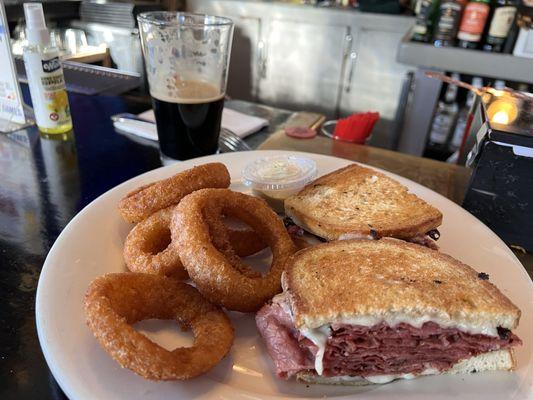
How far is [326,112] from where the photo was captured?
4.75 metres

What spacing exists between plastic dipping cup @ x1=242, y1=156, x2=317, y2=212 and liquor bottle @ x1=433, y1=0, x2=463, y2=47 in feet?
7.01

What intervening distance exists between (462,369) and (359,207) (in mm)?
594

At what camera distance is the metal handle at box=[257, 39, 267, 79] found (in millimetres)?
4750

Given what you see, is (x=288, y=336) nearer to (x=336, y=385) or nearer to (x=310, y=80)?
(x=336, y=385)

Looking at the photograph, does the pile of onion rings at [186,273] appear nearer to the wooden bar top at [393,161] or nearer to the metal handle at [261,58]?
the wooden bar top at [393,161]

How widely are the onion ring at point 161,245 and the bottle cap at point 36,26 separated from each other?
0.97 m

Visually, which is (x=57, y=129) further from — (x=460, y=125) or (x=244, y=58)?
(x=244, y=58)

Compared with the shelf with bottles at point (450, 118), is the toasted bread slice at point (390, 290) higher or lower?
higher

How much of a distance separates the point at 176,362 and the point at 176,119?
3.46 feet

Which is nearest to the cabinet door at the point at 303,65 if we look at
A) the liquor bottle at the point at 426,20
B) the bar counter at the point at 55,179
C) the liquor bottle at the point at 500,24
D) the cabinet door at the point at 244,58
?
the cabinet door at the point at 244,58

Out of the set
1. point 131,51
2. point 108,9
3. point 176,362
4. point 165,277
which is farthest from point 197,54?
point 108,9

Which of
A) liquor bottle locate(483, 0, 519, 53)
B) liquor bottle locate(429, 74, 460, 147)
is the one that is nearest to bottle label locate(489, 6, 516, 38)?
liquor bottle locate(483, 0, 519, 53)

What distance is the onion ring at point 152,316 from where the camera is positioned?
799mm

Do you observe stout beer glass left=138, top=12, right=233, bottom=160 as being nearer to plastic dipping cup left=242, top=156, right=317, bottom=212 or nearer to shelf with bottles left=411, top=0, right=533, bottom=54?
plastic dipping cup left=242, top=156, right=317, bottom=212
